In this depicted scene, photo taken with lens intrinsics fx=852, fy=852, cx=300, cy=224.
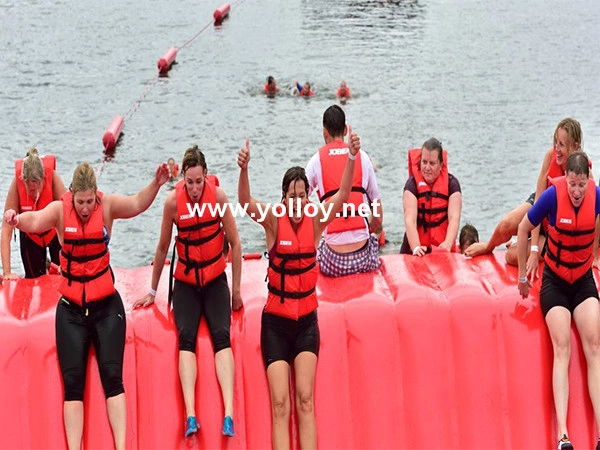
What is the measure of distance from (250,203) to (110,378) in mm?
1342

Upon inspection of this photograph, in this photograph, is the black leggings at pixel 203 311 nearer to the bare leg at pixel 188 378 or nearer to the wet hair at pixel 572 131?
the bare leg at pixel 188 378

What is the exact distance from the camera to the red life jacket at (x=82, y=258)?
203 inches

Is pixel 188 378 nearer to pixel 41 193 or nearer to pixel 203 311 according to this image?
pixel 203 311

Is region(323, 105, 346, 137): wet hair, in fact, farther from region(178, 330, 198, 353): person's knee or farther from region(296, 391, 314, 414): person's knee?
region(296, 391, 314, 414): person's knee

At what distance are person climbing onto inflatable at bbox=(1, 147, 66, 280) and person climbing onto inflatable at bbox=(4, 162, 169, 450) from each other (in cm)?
58

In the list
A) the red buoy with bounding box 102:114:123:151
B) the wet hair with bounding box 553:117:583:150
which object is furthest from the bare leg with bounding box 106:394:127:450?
the red buoy with bounding box 102:114:123:151

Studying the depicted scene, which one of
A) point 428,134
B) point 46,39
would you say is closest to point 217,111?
point 428,134

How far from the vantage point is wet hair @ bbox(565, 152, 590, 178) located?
5.26 metres

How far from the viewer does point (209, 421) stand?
5.31 meters

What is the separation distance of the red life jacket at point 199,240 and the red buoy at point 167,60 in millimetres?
17455

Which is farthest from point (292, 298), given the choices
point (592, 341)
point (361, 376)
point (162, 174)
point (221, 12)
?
point (221, 12)

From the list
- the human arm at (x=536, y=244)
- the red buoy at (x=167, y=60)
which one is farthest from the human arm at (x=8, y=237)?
the red buoy at (x=167, y=60)

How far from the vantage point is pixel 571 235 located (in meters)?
5.47

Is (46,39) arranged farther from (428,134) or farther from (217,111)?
(428,134)
